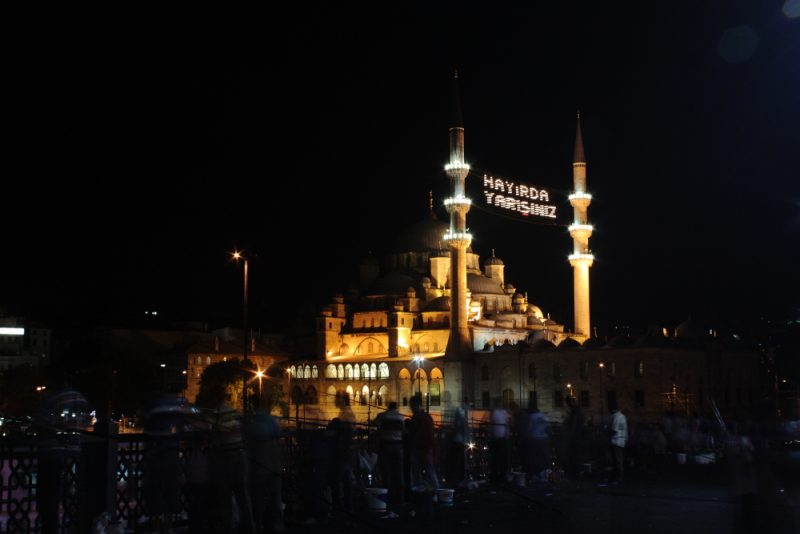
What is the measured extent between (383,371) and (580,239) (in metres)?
15.6

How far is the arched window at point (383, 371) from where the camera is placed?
210ft

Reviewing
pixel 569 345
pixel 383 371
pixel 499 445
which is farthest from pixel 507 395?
pixel 499 445

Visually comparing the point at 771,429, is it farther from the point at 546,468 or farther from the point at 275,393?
the point at 275,393

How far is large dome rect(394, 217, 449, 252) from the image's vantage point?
7831 cm

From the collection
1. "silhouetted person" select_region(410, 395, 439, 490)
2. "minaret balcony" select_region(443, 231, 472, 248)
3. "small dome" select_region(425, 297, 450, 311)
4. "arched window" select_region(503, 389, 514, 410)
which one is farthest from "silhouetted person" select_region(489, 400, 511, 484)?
"small dome" select_region(425, 297, 450, 311)

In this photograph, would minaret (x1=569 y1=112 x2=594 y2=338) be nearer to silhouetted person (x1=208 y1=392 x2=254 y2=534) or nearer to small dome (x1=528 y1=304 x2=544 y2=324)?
small dome (x1=528 y1=304 x2=544 y2=324)

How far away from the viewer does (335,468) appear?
1350cm

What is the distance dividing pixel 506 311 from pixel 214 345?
2210 centimetres

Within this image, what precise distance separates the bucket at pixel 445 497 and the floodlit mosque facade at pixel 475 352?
3419 cm

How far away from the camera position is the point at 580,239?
206 feet

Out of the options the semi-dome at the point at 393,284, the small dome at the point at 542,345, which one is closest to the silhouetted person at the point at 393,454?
the small dome at the point at 542,345

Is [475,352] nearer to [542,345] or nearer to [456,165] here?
[542,345]

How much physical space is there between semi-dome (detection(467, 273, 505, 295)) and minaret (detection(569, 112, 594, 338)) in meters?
9.02

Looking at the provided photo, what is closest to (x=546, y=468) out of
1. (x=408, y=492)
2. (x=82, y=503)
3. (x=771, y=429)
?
(x=408, y=492)
